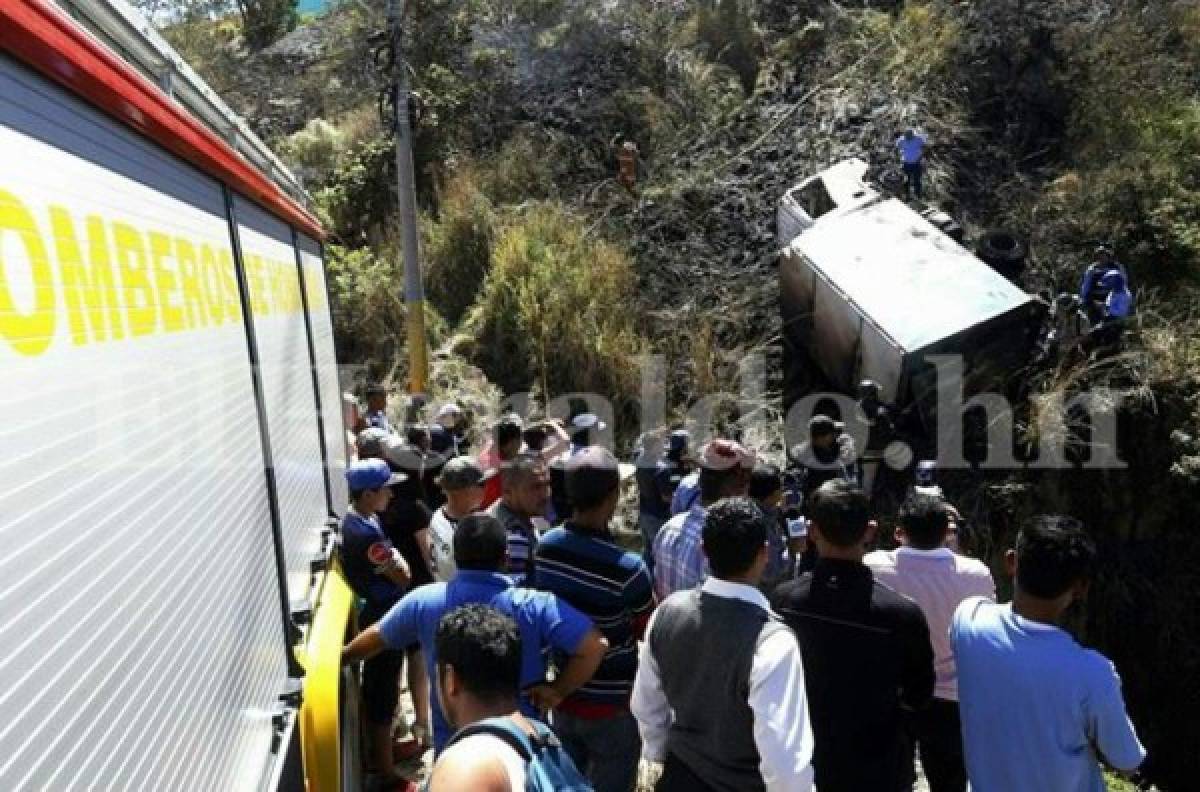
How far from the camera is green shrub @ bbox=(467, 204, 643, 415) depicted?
12086 millimetres

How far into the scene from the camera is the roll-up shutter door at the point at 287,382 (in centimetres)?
316

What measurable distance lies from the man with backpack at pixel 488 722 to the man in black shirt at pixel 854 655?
1.08m

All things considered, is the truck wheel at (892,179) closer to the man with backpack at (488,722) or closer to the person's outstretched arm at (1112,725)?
the person's outstretched arm at (1112,725)

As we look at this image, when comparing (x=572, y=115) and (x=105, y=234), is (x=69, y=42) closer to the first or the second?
(x=105, y=234)

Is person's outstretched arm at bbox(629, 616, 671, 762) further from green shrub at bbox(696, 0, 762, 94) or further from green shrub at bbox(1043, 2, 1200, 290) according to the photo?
green shrub at bbox(696, 0, 762, 94)

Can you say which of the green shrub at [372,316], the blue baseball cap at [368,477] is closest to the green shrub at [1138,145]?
the green shrub at [372,316]

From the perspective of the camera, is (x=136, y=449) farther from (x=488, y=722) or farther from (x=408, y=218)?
(x=408, y=218)

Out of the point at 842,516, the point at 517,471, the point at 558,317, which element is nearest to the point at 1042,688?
the point at 842,516

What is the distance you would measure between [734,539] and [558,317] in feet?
33.6

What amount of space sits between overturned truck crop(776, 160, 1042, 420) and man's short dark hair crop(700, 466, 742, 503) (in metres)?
4.93

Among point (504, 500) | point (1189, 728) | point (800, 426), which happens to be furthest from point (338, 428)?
point (1189, 728)

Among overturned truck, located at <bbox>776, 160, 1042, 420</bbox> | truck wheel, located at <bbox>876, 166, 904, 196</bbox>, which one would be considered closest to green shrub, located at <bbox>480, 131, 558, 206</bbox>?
truck wheel, located at <bbox>876, 166, 904, 196</bbox>

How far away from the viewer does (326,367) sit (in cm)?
549

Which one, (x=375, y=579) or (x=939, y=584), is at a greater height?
(x=939, y=584)
